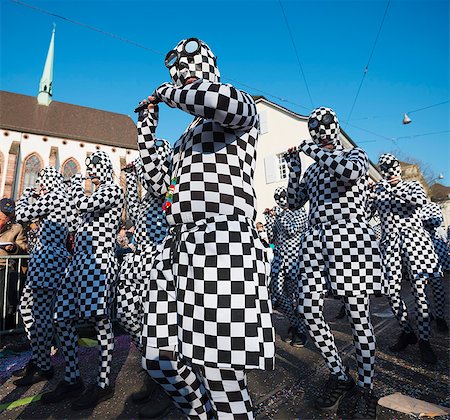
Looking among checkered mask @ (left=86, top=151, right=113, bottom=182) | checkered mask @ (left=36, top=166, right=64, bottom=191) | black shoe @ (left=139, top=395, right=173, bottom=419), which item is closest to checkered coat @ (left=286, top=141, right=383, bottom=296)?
black shoe @ (left=139, top=395, right=173, bottom=419)

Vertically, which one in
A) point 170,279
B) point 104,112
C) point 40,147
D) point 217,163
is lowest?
point 170,279

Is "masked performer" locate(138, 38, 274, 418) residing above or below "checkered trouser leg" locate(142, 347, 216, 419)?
above

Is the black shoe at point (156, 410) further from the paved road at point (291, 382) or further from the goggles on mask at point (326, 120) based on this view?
the goggles on mask at point (326, 120)

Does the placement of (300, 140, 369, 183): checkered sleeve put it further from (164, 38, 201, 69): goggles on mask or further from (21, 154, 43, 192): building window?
(21, 154, 43, 192): building window

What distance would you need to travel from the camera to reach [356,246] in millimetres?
2180

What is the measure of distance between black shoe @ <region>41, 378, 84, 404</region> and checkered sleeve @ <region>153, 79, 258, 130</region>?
2596 millimetres

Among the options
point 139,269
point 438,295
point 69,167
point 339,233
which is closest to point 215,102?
point 339,233

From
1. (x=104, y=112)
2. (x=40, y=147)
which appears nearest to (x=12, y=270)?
(x=40, y=147)

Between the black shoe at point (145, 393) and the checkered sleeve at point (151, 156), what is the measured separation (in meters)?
1.71

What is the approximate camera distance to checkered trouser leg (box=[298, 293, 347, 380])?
85.4 inches

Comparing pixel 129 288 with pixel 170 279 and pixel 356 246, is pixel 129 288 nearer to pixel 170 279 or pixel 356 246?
pixel 170 279

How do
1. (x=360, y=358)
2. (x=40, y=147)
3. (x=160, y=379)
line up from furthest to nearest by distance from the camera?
(x=40, y=147)
(x=360, y=358)
(x=160, y=379)

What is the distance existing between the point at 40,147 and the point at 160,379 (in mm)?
32606

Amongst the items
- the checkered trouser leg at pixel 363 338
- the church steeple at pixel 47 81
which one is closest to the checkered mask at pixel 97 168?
the checkered trouser leg at pixel 363 338
